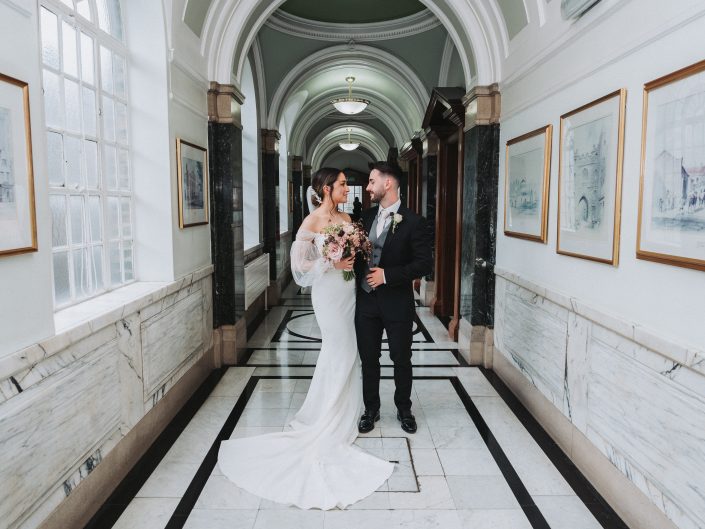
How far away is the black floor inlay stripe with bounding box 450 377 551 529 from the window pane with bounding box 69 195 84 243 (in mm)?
3222

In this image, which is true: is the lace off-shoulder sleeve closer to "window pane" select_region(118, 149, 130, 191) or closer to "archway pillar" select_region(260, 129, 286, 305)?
"window pane" select_region(118, 149, 130, 191)

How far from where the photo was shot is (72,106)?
3438mm

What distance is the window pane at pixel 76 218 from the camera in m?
3.45

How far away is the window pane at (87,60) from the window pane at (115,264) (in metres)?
1.22

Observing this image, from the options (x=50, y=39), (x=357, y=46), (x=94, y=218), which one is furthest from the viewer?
(x=357, y=46)

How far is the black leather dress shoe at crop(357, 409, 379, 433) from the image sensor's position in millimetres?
4109

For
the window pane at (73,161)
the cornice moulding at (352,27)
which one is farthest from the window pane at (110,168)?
the cornice moulding at (352,27)

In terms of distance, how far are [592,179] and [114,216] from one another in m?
3.52

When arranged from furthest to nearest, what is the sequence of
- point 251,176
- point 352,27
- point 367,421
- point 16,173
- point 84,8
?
point 352,27 → point 251,176 → point 367,421 → point 84,8 → point 16,173

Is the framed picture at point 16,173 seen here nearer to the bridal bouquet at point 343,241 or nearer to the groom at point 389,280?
the bridal bouquet at point 343,241

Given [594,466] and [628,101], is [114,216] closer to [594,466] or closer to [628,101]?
[628,101]

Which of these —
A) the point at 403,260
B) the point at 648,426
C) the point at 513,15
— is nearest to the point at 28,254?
the point at 403,260

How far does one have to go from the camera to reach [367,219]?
13.7 feet

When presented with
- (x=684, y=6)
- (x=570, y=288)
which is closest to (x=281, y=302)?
(x=570, y=288)
